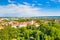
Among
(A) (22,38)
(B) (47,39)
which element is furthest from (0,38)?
(B) (47,39)

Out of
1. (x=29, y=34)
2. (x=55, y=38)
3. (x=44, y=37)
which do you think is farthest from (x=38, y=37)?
(x=29, y=34)

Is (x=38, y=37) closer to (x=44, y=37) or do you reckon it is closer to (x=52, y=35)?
(x=44, y=37)

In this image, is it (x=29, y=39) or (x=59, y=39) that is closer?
(x=59, y=39)

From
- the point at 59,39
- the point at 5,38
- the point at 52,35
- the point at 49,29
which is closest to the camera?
the point at 5,38

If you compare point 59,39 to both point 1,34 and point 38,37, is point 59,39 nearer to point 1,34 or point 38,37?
point 38,37

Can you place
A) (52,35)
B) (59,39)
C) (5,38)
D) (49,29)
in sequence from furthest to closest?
(49,29)
(52,35)
(59,39)
(5,38)

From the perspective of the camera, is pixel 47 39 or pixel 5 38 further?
pixel 47 39

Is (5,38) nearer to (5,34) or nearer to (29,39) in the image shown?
(5,34)

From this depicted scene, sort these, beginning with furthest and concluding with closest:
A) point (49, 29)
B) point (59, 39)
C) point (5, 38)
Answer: point (49, 29), point (59, 39), point (5, 38)

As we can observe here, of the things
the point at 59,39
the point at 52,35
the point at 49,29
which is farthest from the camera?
the point at 49,29
